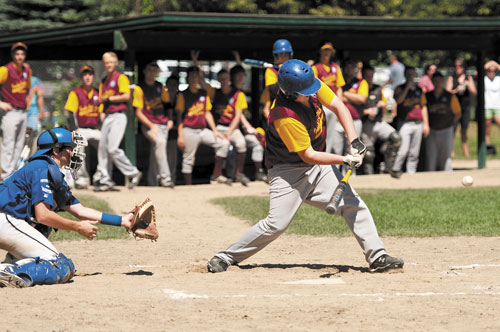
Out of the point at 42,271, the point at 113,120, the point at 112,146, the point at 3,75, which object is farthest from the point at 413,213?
the point at 3,75

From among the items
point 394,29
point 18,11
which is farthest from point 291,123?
point 18,11

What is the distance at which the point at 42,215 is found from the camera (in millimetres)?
6363

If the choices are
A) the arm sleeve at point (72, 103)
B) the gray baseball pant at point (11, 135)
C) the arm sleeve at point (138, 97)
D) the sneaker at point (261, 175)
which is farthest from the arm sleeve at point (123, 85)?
the sneaker at point (261, 175)

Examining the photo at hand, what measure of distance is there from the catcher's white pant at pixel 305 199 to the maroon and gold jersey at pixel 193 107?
21.0 feet

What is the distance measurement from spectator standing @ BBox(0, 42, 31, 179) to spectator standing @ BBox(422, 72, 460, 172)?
6.66 meters

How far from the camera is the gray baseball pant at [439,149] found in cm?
1520

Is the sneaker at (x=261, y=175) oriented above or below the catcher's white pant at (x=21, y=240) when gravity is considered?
below

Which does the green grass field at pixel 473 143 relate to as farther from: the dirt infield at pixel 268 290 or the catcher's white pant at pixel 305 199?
the catcher's white pant at pixel 305 199

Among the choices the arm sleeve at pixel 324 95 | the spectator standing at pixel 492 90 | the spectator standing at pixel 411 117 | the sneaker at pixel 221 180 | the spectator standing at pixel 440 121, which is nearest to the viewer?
the arm sleeve at pixel 324 95

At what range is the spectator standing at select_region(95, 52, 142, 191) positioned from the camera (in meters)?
12.6

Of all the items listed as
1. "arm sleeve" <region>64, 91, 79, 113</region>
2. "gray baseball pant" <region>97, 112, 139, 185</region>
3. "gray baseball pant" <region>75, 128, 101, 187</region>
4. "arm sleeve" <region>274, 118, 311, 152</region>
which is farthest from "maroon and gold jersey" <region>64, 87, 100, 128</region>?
"arm sleeve" <region>274, 118, 311, 152</region>

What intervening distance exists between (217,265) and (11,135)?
21.9 ft

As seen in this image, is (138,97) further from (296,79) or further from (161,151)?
(296,79)

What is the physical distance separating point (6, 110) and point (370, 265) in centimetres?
749
